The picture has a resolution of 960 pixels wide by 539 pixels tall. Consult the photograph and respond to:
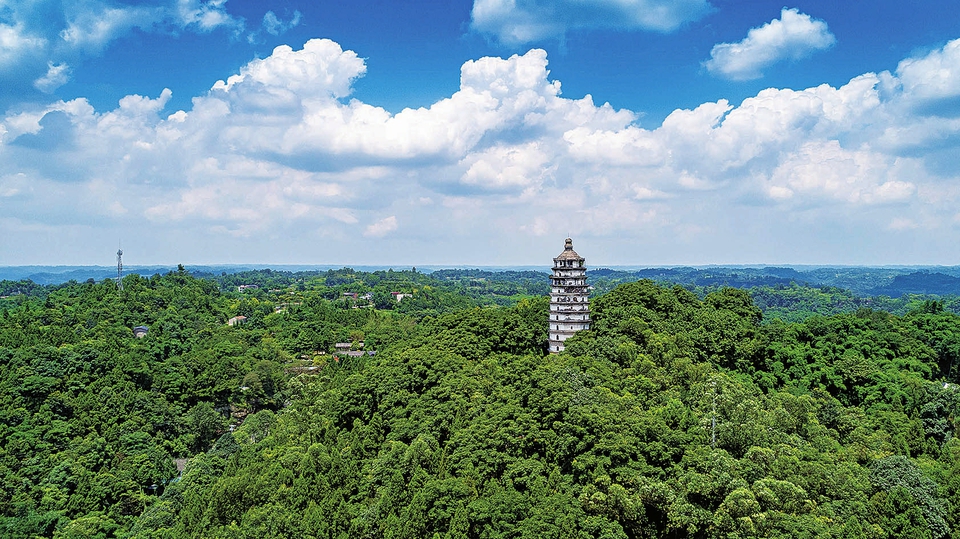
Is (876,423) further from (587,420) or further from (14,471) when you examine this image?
(14,471)

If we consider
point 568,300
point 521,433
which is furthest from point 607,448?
point 568,300

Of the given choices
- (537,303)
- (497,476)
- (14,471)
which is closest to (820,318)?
(537,303)

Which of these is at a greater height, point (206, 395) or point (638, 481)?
point (638, 481)

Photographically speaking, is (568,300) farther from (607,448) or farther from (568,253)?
(607,448)

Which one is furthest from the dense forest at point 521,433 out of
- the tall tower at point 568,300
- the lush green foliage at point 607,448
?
the tall tower at point 568,300

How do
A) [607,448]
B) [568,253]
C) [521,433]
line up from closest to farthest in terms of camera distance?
[607,448] < [521,433] < [568,253]
